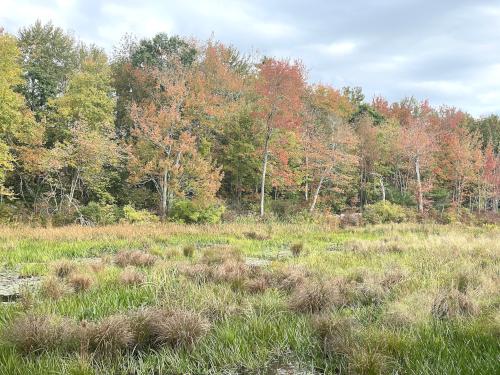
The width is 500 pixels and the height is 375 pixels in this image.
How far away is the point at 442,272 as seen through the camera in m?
8.09

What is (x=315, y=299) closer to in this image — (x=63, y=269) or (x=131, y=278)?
(x=131, y=278)

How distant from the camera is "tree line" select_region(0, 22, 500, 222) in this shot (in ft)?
80.9

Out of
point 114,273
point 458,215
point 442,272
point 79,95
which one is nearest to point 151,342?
point 114,273

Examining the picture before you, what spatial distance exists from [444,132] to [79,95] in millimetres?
36816

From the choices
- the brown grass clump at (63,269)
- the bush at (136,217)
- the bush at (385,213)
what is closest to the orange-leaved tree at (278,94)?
the bush at (136,217)

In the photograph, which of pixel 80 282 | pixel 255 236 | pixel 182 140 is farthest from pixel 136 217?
pixel 80 282

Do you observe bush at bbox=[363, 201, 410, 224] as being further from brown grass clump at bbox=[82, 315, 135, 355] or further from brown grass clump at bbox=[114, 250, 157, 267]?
brown grass clump at bbox=[82, 315, 135, 355]

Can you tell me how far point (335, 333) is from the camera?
4.21 m

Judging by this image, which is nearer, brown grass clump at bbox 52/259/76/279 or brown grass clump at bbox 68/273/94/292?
brown grass clump at bbox 68/273/94/292

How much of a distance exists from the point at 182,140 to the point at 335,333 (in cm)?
2117

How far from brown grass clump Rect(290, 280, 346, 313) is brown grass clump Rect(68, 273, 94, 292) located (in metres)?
3.24

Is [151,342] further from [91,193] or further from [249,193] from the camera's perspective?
[249,193]

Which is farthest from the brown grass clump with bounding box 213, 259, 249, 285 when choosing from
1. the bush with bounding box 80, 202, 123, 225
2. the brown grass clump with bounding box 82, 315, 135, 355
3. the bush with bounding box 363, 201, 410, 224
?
the bush with bounding box 363, 201, 410, 224

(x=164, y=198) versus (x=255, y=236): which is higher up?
(x=164, y=198)
